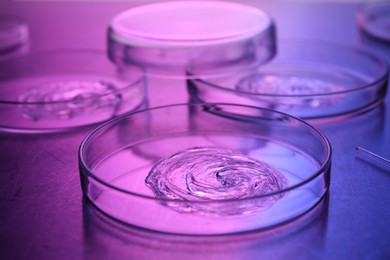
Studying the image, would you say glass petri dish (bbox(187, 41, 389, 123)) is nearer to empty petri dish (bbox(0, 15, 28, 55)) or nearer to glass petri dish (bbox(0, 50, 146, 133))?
glass petri dish (bbox(0, 50, 146, 133))

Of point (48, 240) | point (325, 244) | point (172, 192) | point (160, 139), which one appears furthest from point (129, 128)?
point (325, 244)

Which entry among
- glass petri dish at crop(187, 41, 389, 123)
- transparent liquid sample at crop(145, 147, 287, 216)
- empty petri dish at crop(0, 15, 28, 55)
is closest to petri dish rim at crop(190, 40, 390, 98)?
glass petri dish at crop(187, 41, 389, 123)

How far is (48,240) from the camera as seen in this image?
704 millimetres

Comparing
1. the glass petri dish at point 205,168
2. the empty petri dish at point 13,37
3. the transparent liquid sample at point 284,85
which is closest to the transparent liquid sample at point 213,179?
the glass petri dish at point 205,168

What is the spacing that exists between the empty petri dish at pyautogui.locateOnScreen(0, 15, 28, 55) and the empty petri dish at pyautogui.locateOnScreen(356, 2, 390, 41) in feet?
2.78

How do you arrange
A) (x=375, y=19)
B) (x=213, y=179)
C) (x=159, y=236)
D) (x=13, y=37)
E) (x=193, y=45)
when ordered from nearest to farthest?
(x=159, y=236)
(x=213, y=179)
(x=193, y=45)
(x=13, y=37)
(x=375, y=19)

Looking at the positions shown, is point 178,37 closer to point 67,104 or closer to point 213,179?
point 67,104

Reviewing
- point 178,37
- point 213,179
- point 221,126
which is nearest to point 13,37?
point 178,37

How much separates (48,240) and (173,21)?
789mm

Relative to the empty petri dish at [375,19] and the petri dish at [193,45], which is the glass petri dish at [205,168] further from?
the empty petri dish at [375,19]

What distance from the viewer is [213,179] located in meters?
0.84

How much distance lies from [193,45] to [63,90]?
27 centimetres

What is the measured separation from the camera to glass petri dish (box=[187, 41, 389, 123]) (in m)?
1.03

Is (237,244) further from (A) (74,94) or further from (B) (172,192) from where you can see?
(A) (74,94)
